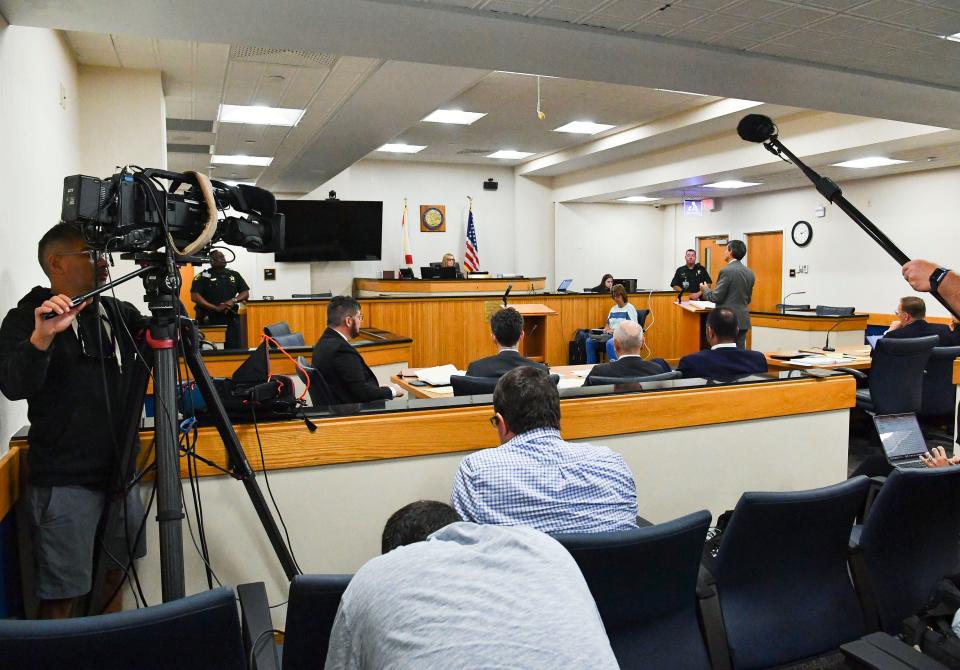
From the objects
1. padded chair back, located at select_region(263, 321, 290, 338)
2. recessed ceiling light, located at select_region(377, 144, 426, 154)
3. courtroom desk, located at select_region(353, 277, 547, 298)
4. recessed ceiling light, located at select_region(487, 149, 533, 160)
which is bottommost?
padded chair back, located at select_region(263, 321, 290, 338)

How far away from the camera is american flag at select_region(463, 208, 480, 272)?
40.0 feet

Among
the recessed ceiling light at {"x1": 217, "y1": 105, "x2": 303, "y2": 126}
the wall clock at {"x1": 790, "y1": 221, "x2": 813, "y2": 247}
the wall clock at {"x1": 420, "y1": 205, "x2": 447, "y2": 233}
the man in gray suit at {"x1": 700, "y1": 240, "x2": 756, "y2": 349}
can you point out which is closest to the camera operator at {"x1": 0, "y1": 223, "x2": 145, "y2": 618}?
the recessed ceiling light at {"x1": 217, "y1": 105, "x2": 303, "y2": 126}

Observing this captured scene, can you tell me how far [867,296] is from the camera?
1075cm

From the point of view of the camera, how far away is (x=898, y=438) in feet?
8.82

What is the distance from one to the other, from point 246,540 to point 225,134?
717cm

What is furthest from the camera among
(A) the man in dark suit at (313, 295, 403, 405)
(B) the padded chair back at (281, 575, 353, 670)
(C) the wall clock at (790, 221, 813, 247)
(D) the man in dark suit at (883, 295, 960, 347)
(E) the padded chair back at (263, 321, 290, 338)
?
(C) the wall clock at (790, 221, 813, 247)

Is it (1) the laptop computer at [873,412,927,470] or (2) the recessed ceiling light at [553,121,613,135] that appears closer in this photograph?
(1) the laptop computer at [873,412,927,470]

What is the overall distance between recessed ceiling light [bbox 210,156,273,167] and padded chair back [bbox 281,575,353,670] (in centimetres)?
917

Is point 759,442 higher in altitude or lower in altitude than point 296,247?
lower

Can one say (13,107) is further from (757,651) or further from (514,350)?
(757,651)

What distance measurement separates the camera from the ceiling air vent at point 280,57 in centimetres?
514

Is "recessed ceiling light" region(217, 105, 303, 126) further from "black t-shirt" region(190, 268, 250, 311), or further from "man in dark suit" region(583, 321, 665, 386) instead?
"man in dark suit" region(583, 321, 665, 386)

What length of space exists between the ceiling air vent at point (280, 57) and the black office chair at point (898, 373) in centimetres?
430

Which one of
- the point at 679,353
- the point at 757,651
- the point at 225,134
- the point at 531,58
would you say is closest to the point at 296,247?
the point at 225,134
